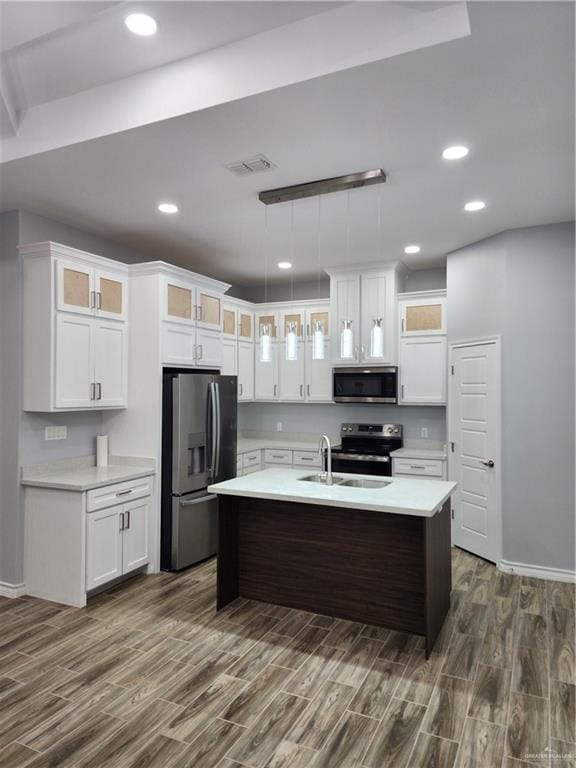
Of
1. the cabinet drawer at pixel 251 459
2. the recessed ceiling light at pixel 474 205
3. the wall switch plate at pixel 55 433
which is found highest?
the recessed ceiling light at pixel 474 205

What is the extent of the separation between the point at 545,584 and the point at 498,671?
5.02ft

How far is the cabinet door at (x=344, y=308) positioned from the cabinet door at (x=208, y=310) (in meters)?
1.32

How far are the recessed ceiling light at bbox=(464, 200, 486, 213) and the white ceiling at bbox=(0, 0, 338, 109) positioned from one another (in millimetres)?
1894

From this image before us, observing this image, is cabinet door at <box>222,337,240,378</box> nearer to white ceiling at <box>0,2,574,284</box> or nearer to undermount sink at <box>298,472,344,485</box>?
white ceiling at <box>0,2,574,284</box>

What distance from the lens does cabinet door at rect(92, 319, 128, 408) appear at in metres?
4.02

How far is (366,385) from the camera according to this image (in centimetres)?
546

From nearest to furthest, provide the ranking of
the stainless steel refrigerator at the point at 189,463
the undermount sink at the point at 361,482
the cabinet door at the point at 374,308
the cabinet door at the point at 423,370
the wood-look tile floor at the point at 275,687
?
the wood-look tile floor at the point at 275,687 → the undermount sink at the point at 361,482 → the stainless steel refrigerator at the point at 189,463 → the cabinet door at the point at 423,370 → the cabinet door at the point at 374,308

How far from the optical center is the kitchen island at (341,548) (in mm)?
3021

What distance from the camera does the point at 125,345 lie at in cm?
Result: 430

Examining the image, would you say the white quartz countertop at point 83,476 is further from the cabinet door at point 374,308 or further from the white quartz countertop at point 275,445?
the cabinet door at point 374,308

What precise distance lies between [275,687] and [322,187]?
9.72 feet

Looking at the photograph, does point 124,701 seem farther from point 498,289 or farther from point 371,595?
point 498,289

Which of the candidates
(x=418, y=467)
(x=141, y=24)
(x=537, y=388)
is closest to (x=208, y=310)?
(x=418, y=467)

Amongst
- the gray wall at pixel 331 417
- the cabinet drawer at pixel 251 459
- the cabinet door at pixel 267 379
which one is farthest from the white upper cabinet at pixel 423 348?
the cabinet drawer at pixel 251 459
